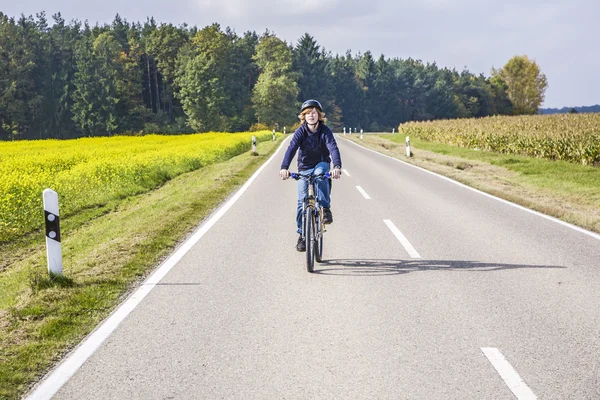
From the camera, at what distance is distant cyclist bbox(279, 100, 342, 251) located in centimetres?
686

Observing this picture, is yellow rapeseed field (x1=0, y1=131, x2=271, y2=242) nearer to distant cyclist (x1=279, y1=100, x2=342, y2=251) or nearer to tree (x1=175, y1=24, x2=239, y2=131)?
distant cyclist (x1=279, y1=100, x2=342, y2=251)

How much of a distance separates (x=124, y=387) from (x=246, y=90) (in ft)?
336

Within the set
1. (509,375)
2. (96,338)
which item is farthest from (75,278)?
(509,375)

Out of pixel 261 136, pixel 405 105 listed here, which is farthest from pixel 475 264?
pixel 405 105

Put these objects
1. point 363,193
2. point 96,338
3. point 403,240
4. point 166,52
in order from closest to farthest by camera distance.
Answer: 1. point 96,338
2. point 403,240
3. point 363,193
4. point 166,52

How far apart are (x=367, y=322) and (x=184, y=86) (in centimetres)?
8892

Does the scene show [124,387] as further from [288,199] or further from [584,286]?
[288,199]

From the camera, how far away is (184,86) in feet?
293

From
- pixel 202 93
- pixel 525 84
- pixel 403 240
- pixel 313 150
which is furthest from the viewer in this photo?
pixel 525 84

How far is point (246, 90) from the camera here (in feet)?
339

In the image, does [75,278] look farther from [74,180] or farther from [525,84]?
[525,84]

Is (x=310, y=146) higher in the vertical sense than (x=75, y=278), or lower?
higher

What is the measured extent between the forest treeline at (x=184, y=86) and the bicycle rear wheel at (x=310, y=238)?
79.2 metres

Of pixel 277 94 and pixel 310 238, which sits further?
pixel 277 94
